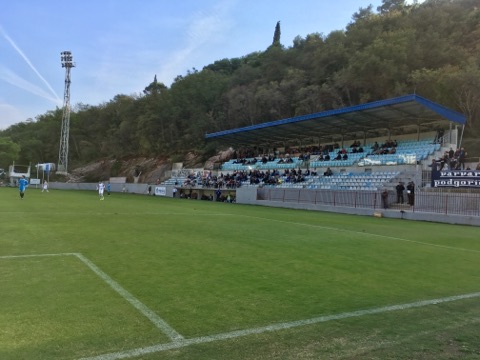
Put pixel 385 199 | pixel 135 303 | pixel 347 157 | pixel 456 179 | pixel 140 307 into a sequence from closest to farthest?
pixel 140 307 → pixel 135 303 → pixel 456 179 → pixel 385 199 → pixel 347 157

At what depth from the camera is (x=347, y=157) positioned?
3903cm

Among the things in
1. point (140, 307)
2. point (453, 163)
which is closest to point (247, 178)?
point (453, 163)

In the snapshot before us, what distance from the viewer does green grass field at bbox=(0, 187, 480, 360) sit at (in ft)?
13.5

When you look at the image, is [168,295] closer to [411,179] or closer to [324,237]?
[324,237]

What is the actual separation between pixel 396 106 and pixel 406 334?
3220 cm

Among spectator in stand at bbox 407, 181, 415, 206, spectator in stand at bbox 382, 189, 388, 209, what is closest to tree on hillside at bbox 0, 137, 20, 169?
spectator in stand at bbox 382, 189, 388, 209

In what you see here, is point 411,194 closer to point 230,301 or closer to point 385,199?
point 385,199

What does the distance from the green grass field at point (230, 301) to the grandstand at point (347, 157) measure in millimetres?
16162

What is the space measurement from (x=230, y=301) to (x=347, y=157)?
1384 inches

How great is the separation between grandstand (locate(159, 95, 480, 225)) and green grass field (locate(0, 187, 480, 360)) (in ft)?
53.0

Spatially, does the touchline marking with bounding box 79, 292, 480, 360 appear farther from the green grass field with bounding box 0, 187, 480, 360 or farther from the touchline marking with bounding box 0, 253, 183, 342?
the touchline marking with bounding box 0, 253, 183, 342

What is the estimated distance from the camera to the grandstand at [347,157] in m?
29.5

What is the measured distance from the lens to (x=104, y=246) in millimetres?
9852

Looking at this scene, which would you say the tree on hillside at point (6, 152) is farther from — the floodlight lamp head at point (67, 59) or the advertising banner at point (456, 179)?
the advertising banner at point (456, 179)
